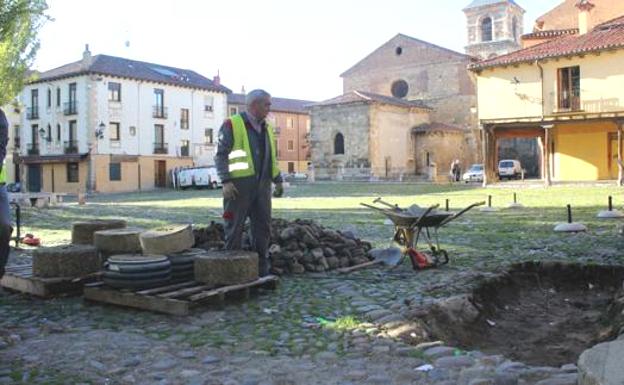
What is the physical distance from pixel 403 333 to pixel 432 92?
156 ft

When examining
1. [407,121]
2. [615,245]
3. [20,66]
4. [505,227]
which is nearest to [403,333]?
[615,245]

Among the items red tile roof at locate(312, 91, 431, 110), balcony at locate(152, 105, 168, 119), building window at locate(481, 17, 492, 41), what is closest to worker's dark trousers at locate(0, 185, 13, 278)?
red tile roof at locate(312, 91, 431, 110)

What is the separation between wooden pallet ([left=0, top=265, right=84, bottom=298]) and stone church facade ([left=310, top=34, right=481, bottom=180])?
36.9 metres

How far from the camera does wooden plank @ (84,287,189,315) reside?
484 centimetres

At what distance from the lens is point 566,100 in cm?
2784

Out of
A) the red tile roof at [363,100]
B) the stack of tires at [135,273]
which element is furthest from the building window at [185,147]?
the stack of tires at [135,273]

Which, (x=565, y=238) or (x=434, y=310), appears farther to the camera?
(x=565, y=238)

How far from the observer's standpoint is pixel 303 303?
532 cm

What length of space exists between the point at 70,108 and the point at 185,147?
8497 mm

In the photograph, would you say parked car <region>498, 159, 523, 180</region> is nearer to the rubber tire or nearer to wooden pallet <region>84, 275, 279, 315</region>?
wooden pallet <region>84, 275, 279, 315</region>

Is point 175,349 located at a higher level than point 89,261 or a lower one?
lower

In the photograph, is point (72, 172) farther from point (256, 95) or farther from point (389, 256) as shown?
point (256, 95)

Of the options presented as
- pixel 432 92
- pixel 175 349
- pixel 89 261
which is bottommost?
pixel 175 349

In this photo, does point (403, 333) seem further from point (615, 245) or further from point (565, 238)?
point (565, 238)
